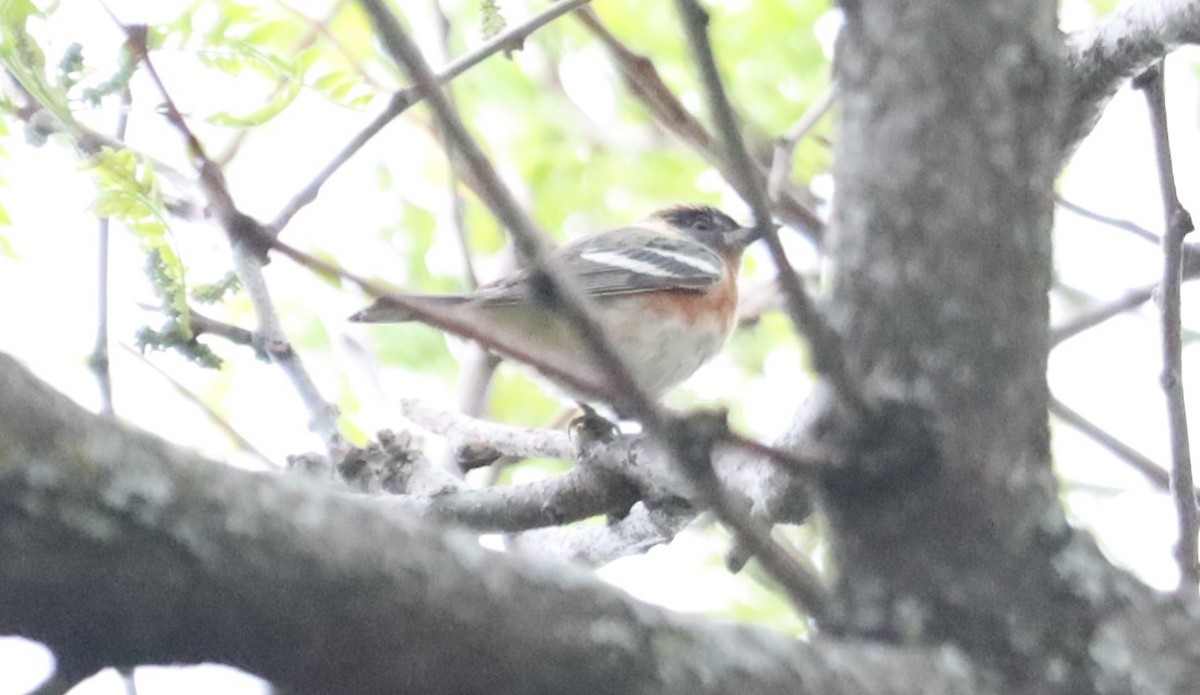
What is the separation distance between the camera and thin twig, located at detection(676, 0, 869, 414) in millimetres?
1181

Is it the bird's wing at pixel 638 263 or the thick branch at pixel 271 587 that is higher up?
the bird's wing at pixel 638 263

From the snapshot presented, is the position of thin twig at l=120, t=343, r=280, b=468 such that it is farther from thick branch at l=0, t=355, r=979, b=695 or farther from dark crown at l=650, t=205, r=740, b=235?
dark crown at l=650, t=205, r=740, b=235

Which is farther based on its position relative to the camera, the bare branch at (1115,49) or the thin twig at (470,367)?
the thin twig at (470,367)

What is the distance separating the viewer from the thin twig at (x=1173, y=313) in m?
2.16

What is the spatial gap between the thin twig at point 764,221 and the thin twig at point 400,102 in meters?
0.98

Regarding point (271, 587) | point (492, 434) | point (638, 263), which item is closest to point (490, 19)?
point (492, 434)

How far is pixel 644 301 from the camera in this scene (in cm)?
468

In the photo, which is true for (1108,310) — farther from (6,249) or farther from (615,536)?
(6,249)

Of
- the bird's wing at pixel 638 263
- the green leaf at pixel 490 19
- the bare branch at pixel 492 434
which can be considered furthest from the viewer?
the bird's wing at pixel 638 263

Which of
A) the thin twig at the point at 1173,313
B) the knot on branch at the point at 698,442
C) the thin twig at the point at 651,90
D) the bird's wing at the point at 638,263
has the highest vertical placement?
the bird's wing at the point at 638,263

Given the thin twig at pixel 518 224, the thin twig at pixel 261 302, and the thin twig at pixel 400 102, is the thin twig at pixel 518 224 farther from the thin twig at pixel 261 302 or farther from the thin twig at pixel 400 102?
the thin twig at pixel 400 102

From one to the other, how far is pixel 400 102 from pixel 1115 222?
5.12ft

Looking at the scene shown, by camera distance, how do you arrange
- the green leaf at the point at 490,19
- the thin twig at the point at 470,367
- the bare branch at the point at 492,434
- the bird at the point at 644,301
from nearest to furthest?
the green leaf at the point at 490,19 < the bare branch at the point at 492,434 < the thin twig at the point at 470,367 < the bird at the point at 644,301

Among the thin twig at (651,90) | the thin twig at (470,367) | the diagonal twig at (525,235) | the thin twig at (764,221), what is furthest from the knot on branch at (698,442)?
the thin twig at (470,367)
